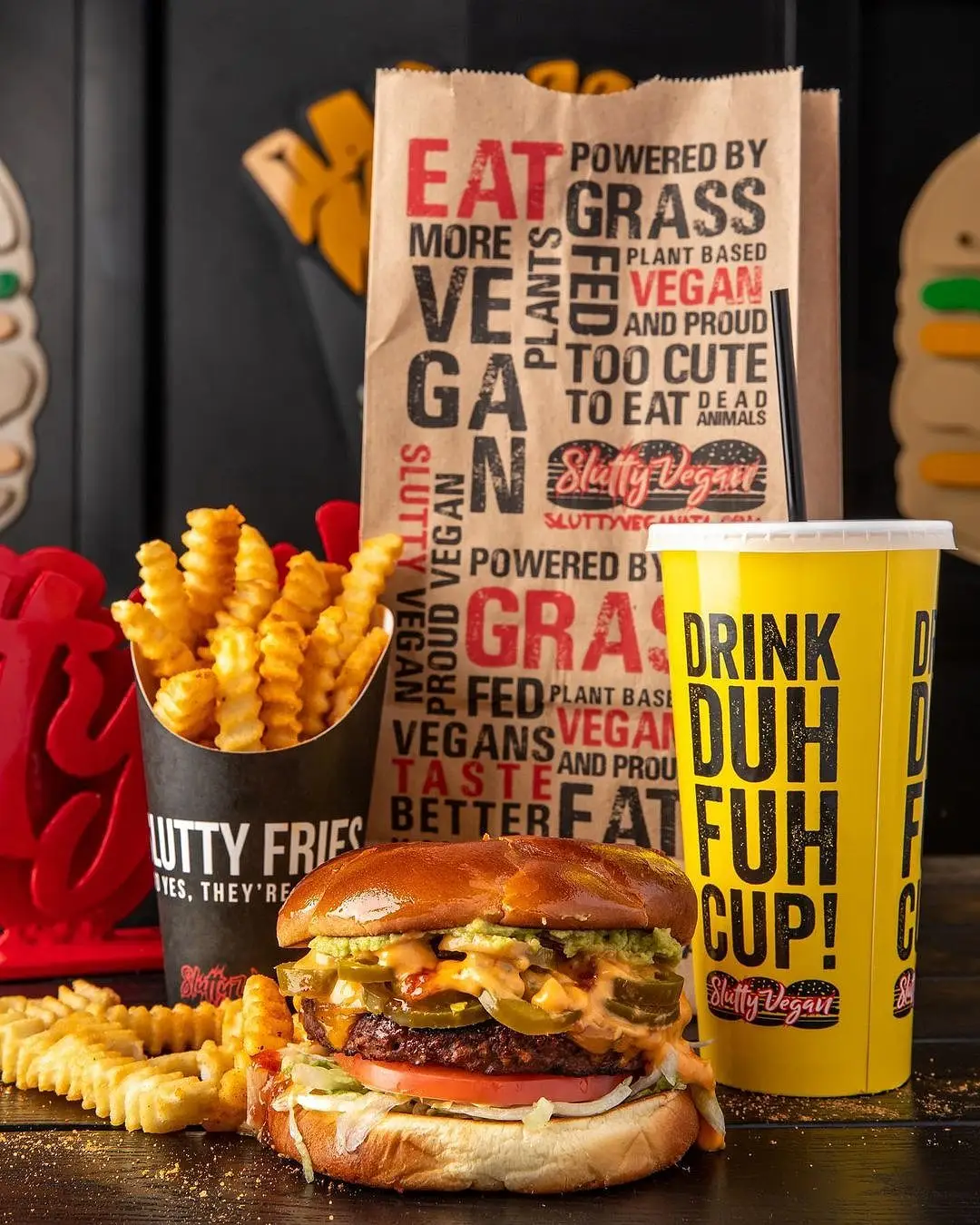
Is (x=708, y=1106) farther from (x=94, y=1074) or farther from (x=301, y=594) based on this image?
(x=301, y=594)

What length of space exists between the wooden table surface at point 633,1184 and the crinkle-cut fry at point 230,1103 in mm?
23

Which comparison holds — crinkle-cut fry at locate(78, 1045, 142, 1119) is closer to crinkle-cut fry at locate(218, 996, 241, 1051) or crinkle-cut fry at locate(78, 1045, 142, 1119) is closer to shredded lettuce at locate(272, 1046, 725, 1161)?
Result: crinkle-cut fry at locate(218, 996, 241, 1051)

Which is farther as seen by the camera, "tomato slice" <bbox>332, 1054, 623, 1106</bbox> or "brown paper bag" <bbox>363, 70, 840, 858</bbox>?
"brown paper bag" <bbox>363, 70, 840, 858</bbox>

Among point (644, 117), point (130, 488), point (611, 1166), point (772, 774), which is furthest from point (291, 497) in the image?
point (611, 1166)

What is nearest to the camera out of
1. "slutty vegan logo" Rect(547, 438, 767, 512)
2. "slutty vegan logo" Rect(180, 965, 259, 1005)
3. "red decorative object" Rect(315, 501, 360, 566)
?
"slutty vegan logo" Rect(180, 965, 259, 1005)

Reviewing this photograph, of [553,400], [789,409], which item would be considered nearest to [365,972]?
[789,409]

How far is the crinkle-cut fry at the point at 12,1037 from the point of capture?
1755 millimetres

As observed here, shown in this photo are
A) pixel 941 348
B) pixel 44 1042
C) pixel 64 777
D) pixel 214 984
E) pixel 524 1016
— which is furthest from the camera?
pixel 941 348

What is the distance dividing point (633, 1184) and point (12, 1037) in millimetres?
823

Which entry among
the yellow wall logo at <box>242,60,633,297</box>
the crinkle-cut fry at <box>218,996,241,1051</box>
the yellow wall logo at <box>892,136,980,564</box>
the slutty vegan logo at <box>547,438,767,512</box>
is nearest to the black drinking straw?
the slutty vegan logo at <box>547,438,767,512</box>

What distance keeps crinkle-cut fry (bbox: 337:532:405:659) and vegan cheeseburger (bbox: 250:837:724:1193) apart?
1.75ft

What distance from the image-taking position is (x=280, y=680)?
191 cm

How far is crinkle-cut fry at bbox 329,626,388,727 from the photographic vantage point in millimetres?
1999

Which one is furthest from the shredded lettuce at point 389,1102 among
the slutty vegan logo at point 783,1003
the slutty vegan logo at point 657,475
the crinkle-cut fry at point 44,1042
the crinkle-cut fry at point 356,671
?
the slutty vegan logo at point 657,475
